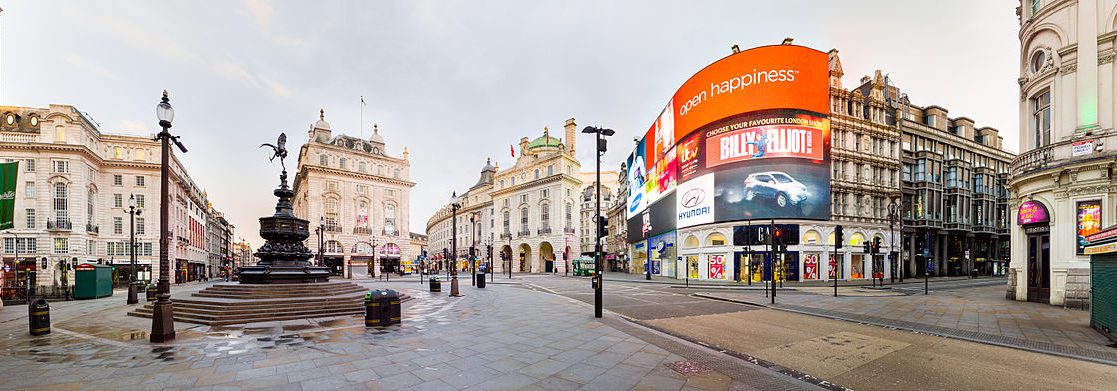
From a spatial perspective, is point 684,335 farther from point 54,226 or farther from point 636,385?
point 54,226

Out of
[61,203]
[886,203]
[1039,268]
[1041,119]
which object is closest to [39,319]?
[1039,268]

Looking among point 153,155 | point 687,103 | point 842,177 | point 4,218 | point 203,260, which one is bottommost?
point 203,260

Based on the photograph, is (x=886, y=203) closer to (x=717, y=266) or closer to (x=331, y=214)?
(x=717, y=266)

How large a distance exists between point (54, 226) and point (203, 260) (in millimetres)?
40173

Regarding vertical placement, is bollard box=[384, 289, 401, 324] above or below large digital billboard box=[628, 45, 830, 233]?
below

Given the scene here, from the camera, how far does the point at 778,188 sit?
36.9 m

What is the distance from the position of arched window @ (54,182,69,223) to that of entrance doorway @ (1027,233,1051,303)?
255 ft

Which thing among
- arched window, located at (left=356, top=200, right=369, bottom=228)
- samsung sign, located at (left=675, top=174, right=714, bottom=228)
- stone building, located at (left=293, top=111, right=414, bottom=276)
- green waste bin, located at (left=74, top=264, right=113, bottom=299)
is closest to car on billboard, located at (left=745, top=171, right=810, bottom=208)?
samsung sign, located at (left=675, top=174, right=714, bottom=228)

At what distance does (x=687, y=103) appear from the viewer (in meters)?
45.8

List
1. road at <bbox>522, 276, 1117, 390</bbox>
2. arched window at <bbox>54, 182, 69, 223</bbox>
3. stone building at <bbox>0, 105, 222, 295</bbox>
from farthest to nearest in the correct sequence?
arched window at <bbox>54, 182, 69, 223</bbox> < stone building at <bbox>0, 105, 222, 295</bbox> < road at <bbox>522, 276, 1117, 390</bbox>

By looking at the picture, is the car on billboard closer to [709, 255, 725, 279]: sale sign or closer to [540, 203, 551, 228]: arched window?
[709, 255, 725, 279]: sale sign

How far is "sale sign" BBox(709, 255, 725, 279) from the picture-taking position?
133 ft

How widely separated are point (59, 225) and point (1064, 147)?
77.9 m

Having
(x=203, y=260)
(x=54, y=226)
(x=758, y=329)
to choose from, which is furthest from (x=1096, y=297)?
(x=203, y=260)
